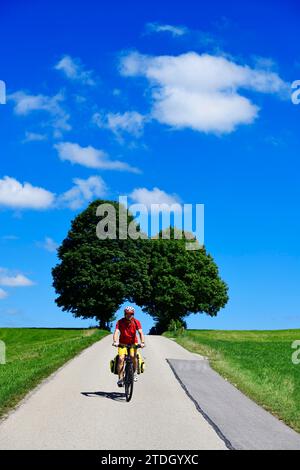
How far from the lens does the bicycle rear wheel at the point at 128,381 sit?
14289 millimetres

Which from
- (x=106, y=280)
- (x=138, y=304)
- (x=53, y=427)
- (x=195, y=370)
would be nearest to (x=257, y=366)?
(x=195, y=370)

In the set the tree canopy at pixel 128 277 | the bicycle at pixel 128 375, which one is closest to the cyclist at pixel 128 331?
the bicycle at pixel 128 375

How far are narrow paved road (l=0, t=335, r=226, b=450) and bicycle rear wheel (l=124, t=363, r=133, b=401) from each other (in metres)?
0.19

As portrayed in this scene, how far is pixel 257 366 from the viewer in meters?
27.1

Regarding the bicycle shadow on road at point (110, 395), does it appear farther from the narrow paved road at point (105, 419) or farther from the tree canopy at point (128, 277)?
the tree canopy at point (128, 277)

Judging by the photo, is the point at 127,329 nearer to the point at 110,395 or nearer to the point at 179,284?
the point at 110,395

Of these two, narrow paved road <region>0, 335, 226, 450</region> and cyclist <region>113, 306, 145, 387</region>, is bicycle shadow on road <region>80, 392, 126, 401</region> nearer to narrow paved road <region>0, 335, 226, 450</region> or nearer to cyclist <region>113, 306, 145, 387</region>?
narrow paved road <region>0, 335, 226, 450</region>

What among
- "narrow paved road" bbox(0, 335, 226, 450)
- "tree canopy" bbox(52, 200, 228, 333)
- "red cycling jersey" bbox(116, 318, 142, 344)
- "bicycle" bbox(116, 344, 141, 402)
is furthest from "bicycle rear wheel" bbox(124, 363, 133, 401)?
"tree canopy" bbox(52, 200, 228, 333)

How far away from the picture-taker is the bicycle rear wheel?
1429 cm

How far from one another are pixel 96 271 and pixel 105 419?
48.1m

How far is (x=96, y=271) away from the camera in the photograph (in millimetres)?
59688

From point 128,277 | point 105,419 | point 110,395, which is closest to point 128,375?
point 110,395

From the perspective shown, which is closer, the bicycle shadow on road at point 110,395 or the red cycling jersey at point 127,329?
the bicycle shadow on road at point 110,395
